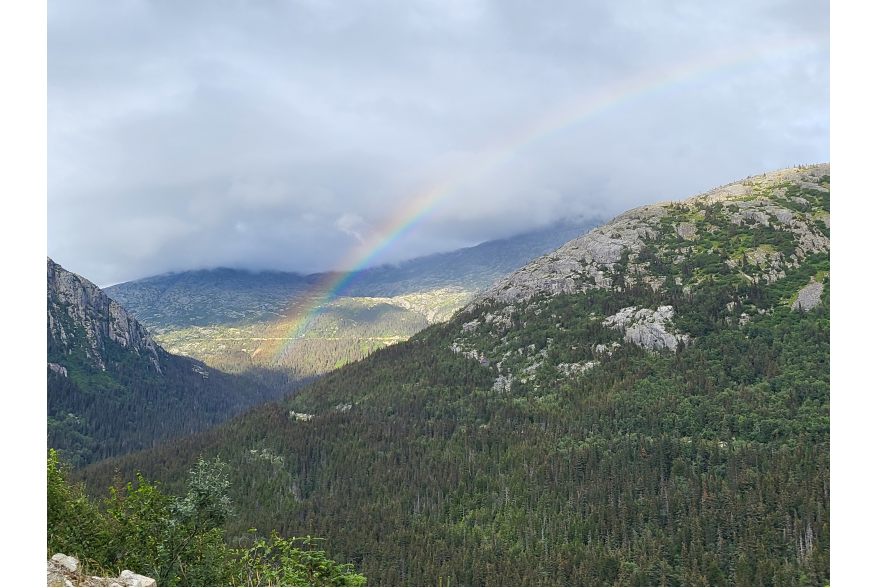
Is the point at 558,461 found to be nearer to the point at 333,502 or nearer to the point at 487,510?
the point at 487,510

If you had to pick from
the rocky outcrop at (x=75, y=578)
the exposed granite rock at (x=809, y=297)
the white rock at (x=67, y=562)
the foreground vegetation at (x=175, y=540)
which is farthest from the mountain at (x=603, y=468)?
the white rock at (x=67, y=562)

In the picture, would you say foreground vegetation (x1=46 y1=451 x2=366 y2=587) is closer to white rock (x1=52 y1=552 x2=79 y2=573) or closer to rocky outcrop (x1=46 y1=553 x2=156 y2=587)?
white rock (x1=52 y1=552 x2=79 y2=573)

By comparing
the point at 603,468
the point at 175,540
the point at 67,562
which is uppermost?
the point at 67,562

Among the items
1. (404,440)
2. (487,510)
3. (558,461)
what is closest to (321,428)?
(404,440)

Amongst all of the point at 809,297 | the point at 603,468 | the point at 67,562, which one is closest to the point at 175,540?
the point at 67,562

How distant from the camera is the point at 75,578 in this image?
10.1 meters

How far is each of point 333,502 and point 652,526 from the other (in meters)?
91.5

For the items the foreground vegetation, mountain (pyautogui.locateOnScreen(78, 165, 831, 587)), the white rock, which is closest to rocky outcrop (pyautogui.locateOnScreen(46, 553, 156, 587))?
the white rock

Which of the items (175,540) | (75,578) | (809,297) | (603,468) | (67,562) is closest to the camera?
(75,578)

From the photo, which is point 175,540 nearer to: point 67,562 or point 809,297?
point 67,562

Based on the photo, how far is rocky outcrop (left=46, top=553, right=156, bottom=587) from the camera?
9.66 meters

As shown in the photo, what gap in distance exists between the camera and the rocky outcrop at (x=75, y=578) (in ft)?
31.7

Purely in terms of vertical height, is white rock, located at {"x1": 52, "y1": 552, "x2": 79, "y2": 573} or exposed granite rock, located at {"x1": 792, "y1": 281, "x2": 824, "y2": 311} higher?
exposed granite rock, located at {"x1": 792, "y1": 281, "x2": 824, "y2": 311}

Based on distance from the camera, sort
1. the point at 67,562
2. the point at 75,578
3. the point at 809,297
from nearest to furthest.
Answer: the point at 75,578 → the point at 67,562 → the point at 809,297
